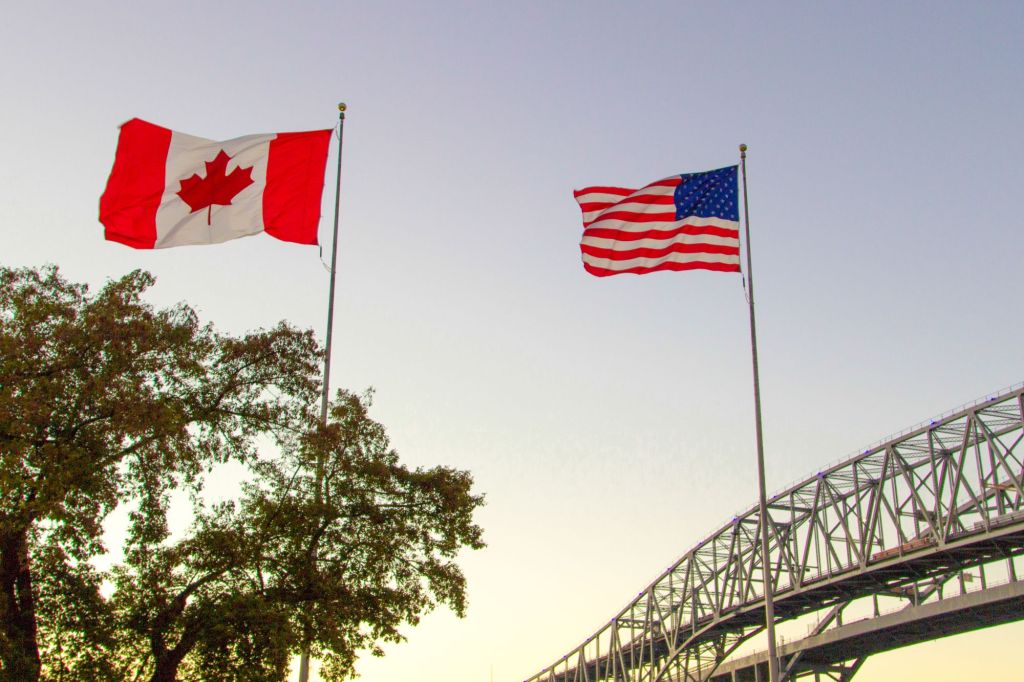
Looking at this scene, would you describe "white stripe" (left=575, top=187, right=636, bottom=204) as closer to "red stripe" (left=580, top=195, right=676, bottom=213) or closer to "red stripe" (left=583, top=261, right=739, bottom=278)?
"red stripe" (left=580, top=195, right=676, bottom=213)

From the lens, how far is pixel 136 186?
3044 cm

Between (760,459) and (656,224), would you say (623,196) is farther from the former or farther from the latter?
(760,459)

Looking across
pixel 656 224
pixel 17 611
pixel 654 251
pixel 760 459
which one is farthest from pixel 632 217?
pixel 17 611

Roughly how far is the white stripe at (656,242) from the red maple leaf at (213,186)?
32.9ft

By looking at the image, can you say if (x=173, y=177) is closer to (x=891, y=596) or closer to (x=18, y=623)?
(x=18, y=623)

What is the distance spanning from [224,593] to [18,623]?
5.01 meters

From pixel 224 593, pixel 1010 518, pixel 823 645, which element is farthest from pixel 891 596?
pixel 224 593

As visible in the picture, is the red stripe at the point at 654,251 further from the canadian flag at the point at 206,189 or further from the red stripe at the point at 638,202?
the canadian flag at the point at 206,189

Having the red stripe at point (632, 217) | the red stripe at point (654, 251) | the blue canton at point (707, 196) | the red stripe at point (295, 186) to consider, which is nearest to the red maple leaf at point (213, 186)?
the red stripe at point (295, 186)

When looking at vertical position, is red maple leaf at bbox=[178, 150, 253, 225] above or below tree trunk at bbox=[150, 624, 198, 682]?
above

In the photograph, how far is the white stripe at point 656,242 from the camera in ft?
109

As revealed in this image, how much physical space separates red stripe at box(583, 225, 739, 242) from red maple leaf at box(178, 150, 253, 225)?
33.2 ft

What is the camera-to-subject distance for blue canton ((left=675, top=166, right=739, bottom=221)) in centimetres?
3388

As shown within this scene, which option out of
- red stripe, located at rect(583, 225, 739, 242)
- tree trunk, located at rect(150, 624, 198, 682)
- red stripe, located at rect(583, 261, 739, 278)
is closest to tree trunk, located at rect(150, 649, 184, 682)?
tree trunk, located at rect(150, 624, 198, 682)
